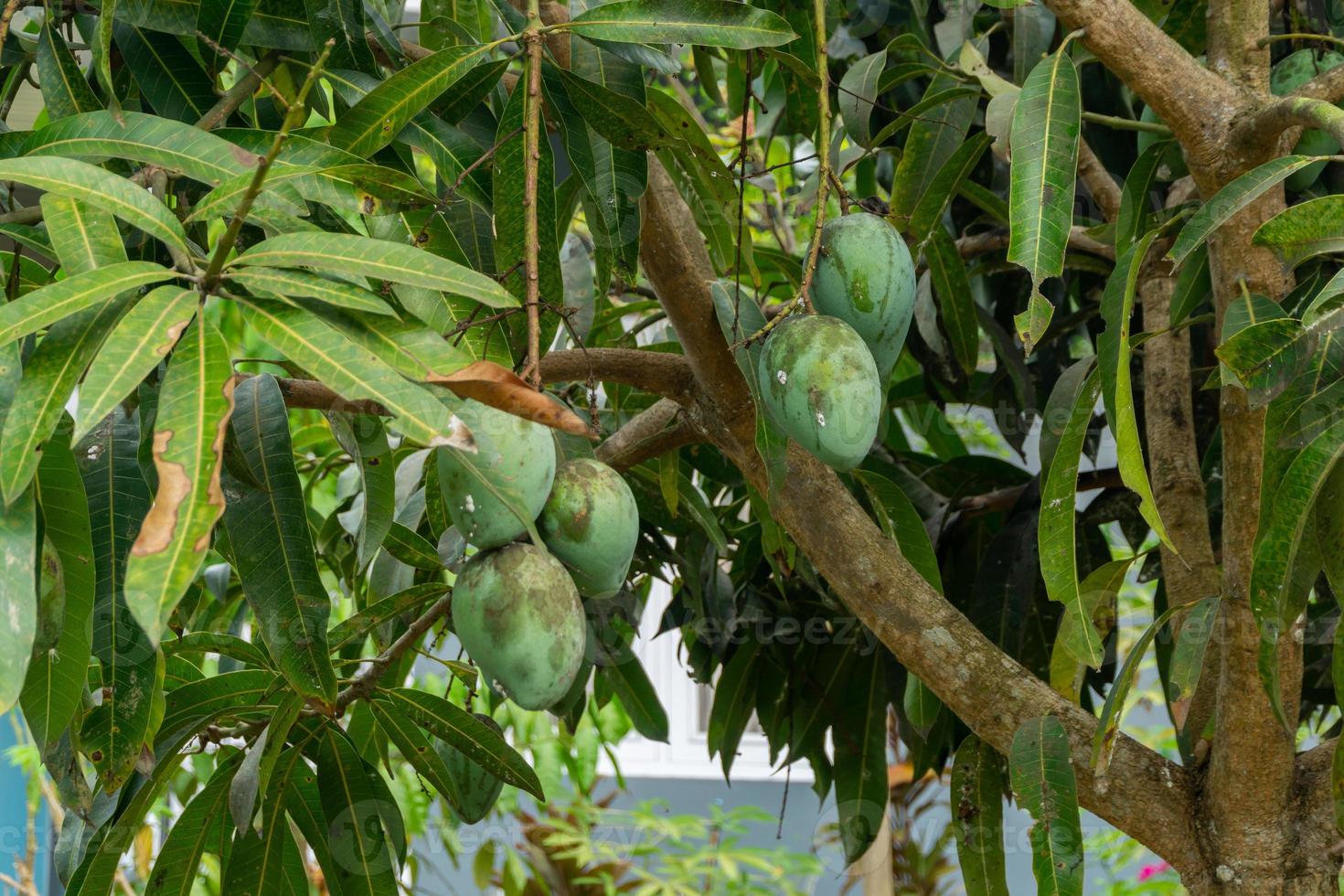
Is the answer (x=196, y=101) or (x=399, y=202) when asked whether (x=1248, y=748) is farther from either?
(x=196, y=101)

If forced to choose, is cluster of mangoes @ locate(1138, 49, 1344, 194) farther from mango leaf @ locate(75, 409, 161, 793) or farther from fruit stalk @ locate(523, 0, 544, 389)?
mango leaf @ locate(75, 409, 161, 793)

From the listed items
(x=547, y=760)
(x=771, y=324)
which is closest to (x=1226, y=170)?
(x=771, y=324)

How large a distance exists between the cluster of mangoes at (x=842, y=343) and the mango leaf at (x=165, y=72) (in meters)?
0.44

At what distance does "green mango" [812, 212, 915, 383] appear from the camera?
700 millimetres

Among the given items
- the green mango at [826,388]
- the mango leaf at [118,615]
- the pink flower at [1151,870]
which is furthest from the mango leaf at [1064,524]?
the pink flower at [1151,870]

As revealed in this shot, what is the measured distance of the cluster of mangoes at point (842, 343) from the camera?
2.06ft

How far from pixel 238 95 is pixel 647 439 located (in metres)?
0.45

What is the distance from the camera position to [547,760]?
3.31 meters

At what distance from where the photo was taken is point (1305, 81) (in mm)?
1067

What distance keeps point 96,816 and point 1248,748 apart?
2.82 ft

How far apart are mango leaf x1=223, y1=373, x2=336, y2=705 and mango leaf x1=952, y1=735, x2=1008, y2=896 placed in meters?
0.62

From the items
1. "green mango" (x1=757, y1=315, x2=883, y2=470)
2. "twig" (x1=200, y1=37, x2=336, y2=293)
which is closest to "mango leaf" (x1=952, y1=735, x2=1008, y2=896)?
"green mango" (x1=757, y1=315, x2=883, y2=470)

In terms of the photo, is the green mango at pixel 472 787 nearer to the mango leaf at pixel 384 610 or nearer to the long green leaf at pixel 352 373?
the mango leaf at pixel 384 610

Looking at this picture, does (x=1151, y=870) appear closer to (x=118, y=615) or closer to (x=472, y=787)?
(x=472, y=787)
